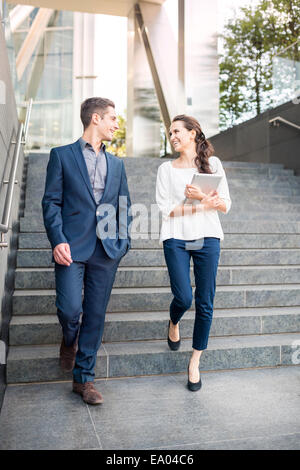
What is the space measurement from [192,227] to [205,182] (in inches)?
12.6

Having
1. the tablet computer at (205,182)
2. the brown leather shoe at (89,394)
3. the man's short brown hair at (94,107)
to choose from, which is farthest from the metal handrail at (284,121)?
the brown leather shoe at (89,394)

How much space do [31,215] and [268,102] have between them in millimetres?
6100

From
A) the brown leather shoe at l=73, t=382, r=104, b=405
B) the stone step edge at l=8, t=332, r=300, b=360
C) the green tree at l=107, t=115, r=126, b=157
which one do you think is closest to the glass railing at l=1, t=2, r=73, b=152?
the green tree at l=107, t=115, r=126, b=157

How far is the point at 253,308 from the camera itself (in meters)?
4.33

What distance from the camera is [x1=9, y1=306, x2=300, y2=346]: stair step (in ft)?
11.7

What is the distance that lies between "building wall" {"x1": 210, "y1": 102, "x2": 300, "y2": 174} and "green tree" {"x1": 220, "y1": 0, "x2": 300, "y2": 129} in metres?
0.43

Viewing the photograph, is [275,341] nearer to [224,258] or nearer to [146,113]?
[224,258]

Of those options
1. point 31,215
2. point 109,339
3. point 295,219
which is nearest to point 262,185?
point 295,219

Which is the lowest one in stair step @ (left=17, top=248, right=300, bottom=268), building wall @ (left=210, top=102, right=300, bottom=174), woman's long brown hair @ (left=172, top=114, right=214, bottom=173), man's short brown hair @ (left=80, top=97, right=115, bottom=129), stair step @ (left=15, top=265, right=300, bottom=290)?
stair step @ (left=15, top=265, right=300, bottom=290)

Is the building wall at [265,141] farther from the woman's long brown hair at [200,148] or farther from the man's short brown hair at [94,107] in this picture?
the man's short brown hair at [94,107]

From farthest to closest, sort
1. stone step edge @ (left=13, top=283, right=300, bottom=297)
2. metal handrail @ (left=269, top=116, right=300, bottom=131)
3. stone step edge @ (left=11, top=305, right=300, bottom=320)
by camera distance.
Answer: metal handrail @ (left=269, top=116, right=300, bottom=131)
stone step edge @ (left=13, top=283, right=300, bottom=297)
stone step edge @ (left=11, top=305, right=300, bottom=320)

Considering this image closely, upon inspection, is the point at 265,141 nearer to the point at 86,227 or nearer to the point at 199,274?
the point at 199,274

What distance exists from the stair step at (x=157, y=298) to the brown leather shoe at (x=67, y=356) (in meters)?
0.82

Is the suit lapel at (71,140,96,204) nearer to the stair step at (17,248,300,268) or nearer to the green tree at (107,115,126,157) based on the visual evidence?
the stair step at (17,248,300,268)
